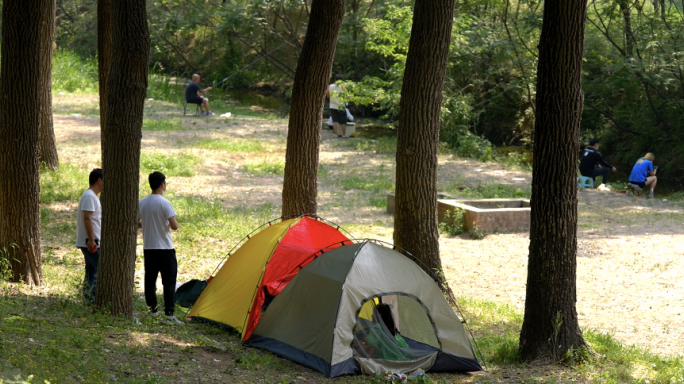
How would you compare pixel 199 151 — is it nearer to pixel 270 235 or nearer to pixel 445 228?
pixel 445 228

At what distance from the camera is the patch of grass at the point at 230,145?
17.2m

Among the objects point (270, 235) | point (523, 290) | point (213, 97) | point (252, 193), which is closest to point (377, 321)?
point (270, 235)

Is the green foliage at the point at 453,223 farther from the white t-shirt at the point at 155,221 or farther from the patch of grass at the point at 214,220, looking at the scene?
the white t-shirt at the point at 155,221

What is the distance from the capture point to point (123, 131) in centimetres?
601

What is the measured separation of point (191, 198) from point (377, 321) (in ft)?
23.0

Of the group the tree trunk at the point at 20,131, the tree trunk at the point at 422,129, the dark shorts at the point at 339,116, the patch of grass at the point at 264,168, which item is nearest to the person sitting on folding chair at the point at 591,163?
the patch of grass at the point at 264,168

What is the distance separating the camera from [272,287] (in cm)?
707

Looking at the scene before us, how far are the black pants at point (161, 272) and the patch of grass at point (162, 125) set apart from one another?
40.6ft

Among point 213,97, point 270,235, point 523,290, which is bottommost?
point 523,290

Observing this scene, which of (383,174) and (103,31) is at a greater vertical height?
(103,31)

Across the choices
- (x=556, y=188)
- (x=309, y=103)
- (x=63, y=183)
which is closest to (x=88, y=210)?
(x=309, y=103)

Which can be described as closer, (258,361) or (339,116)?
(258,361)

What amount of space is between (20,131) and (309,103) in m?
3.41

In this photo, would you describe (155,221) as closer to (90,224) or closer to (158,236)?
(158,236)
